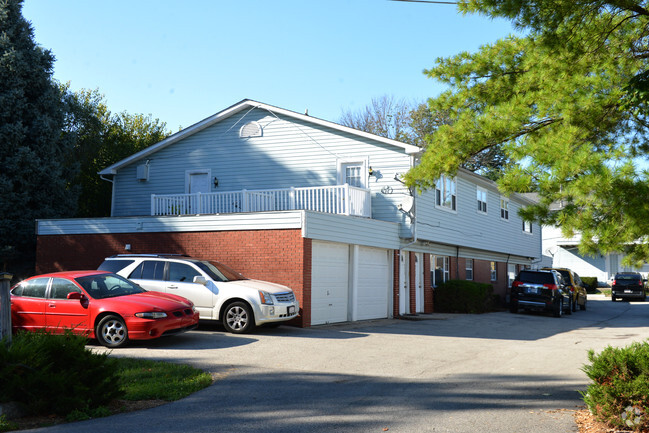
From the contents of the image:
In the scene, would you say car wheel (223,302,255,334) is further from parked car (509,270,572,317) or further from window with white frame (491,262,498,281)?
window with white frame (491,262,498,281)

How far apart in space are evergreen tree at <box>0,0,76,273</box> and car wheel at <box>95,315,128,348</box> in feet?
38.2

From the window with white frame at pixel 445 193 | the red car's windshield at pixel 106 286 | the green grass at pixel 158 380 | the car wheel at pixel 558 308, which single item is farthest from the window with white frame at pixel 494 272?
the green grass at pixel 158 380

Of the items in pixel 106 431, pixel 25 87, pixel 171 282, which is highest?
pixel 25 87

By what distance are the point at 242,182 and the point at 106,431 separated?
17.1 m

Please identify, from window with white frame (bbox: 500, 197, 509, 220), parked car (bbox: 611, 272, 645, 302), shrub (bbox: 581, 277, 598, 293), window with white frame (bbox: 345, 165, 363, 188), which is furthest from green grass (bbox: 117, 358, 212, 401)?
shrub (bbox: 581, 277, 598, 293)

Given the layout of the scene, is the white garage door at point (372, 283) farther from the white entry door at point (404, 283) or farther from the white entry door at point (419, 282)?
the white entry door at point (419, 282)

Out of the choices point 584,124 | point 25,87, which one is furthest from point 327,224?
point 25,87

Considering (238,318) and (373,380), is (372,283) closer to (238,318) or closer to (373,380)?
(238,318)

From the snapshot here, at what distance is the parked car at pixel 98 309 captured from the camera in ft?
39.6

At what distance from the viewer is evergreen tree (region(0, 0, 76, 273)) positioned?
2266cm

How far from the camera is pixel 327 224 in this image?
1725cm

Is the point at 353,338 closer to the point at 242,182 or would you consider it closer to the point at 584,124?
the point at 584,124

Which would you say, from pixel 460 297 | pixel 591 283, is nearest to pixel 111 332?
pixel 460 297

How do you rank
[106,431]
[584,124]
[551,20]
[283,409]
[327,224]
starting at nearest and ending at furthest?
[106,431], [283,409], [551,20], [584,124], [327,224]
